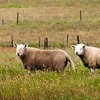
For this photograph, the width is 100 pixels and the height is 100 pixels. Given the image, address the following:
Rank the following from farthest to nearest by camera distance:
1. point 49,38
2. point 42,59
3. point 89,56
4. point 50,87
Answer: point 49,38 < point 89,56 < point 42,59 < point 50,87

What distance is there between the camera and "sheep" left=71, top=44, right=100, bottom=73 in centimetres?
1402

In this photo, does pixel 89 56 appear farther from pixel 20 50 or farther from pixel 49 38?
pixel 49 38

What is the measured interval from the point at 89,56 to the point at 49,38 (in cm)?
1682

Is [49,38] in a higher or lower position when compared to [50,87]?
lower

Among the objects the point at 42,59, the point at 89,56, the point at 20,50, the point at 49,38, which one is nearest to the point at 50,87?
the point at 42,59

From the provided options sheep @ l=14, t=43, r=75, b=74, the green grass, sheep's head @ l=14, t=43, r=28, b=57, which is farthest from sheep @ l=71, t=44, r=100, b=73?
sheep's head @ l=14, t=43, r=28, b=57

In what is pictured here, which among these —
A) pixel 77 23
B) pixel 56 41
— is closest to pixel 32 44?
pixel 56 41

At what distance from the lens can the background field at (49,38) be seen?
10.4 meters

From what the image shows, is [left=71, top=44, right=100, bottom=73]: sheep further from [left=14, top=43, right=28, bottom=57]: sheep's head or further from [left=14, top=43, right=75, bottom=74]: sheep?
[left=14, top=43, right=28, bottom=57]: sheep's head

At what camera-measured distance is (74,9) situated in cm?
4928

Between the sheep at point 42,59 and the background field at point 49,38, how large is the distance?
0.31 m

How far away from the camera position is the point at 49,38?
3105cm

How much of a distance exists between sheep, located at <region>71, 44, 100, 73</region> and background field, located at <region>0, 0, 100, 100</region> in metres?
0.36

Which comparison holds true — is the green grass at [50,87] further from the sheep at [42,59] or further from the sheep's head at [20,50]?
the sheep's head at [20,50]
